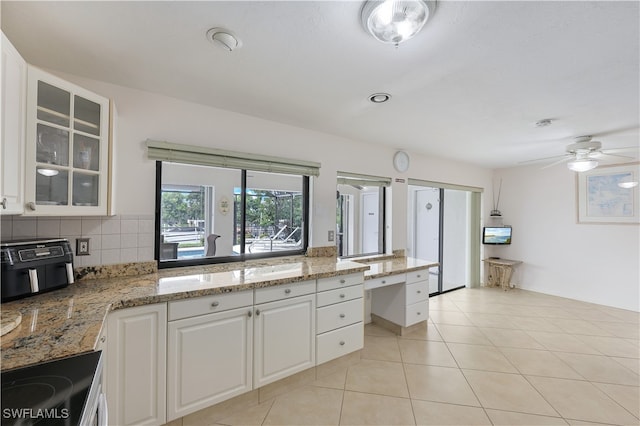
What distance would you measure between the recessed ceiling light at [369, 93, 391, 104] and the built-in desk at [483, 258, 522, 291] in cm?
416

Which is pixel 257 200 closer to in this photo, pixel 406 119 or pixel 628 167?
pixel 406 119

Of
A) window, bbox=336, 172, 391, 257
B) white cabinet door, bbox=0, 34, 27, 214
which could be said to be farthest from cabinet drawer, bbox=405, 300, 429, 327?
white cabinet door, bbox=0, 34, 27, 214

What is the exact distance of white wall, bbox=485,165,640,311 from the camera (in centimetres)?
388

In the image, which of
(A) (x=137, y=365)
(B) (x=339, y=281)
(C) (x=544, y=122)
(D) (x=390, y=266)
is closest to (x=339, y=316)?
(B) (x=339, y=281)

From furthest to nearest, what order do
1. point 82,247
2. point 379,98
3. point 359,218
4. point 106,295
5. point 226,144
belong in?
point 359,218
point 226,144
point 379,98
point 82,247
point 106,295

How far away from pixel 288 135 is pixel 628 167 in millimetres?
4790

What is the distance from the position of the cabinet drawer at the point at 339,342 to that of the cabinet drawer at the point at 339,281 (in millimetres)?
384

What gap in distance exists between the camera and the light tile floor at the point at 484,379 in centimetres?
187

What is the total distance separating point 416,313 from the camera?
3105mm

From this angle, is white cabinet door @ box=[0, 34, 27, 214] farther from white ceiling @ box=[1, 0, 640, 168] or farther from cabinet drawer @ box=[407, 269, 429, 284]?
cabinet drawer @ box=[407, 269, 429, 284]

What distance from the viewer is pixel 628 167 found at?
3799mm

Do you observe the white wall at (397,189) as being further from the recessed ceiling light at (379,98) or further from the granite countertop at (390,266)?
the recessed ceiling light at (379,98)

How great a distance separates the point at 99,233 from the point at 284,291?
138 centimetres

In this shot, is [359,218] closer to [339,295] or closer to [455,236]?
[455,236]
